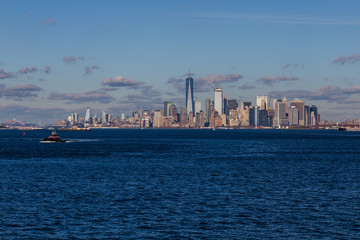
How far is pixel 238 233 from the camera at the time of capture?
43.1 m

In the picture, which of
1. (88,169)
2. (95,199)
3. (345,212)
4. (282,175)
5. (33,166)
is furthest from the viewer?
(33,166)

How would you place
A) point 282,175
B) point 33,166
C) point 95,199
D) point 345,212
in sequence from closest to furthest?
1. point 345,212
2. point 95,199
3. point 282,175
4. point 33,166

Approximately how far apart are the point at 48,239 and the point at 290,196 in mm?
33229

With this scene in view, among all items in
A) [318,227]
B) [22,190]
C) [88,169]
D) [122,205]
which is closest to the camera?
[318,227]

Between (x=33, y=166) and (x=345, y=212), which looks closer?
(x=345, y=212)

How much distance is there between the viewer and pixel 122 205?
182 feet

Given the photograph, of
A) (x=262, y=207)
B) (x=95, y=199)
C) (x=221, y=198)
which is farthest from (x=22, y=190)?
(x=262, y=207)

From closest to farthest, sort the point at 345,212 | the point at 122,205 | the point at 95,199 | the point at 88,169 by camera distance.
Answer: the point at 345,212 → the point at 122,205 → the point at 95,199 → the point at 88,169

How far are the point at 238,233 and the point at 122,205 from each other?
17.0 m

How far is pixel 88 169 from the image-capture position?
100062 mm

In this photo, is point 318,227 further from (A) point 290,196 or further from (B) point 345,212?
(A) point 290,196

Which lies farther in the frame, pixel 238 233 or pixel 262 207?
pixel 262 207

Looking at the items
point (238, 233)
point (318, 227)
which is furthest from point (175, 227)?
point (318, 227)

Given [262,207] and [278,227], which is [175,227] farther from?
[262,207]
